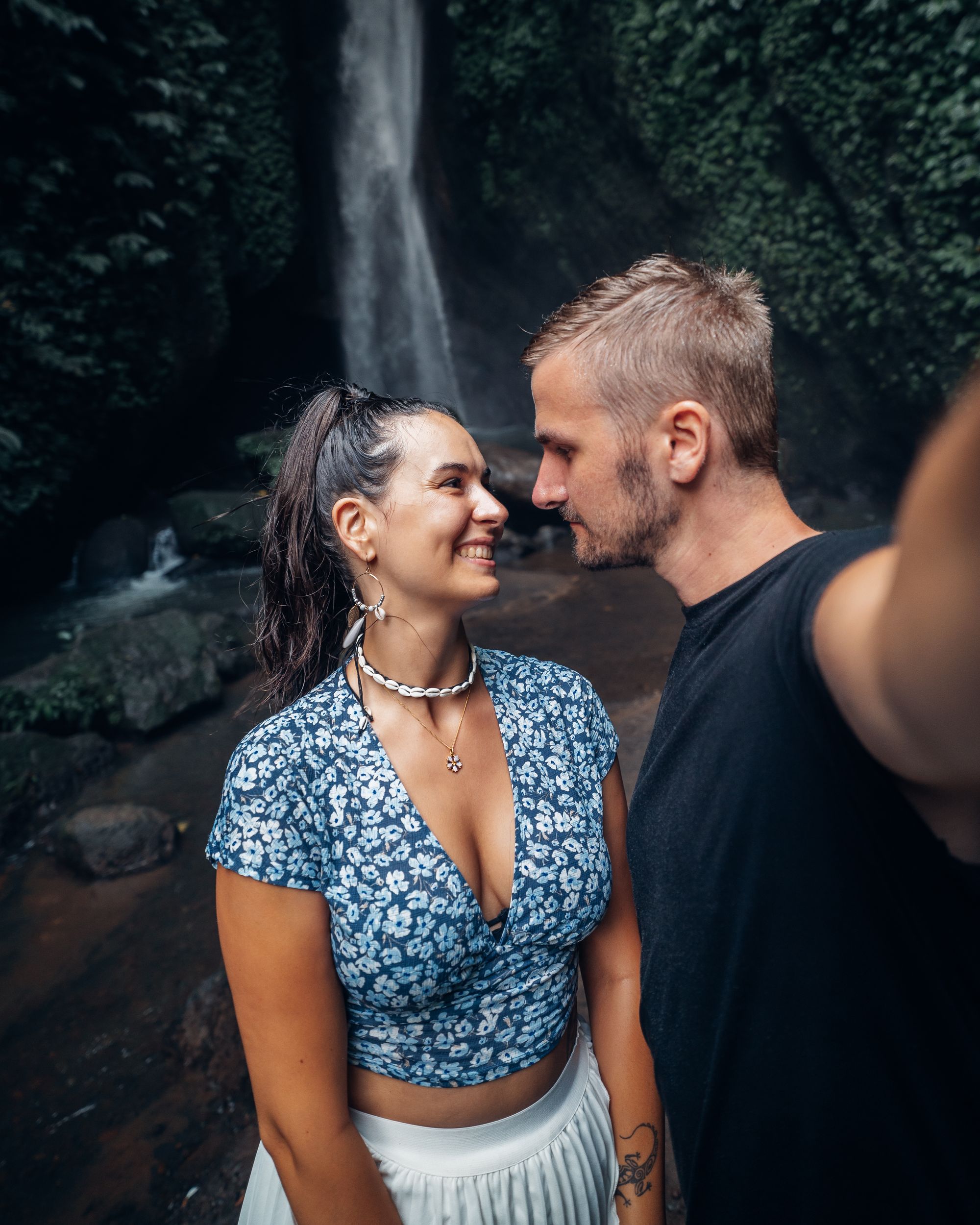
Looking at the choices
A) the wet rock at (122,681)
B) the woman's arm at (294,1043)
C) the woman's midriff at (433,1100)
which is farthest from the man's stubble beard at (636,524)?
the wet rock at (122,681)

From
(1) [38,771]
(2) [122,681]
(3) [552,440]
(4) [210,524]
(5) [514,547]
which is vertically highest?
(3) [552,440]

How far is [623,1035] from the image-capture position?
1681 mm

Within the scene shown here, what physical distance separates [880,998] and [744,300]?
1248 mm

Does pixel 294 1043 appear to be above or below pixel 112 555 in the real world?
above

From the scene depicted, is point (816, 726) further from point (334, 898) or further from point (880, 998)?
point (334, 898)

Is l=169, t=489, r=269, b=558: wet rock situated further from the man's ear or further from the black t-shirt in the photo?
the black t-shirt

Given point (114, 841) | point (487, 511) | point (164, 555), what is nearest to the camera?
point (487, 511)

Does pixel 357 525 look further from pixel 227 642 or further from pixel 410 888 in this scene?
pixel 227 642

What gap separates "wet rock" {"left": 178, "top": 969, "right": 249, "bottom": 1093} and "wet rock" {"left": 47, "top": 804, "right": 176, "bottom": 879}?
1569 mm

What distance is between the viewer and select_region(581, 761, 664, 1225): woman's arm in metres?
1.60

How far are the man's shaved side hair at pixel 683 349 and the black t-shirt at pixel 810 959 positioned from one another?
1.11 ft

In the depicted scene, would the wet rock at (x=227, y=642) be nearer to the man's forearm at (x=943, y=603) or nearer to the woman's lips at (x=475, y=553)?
the woman's lips at (x=475, y=553)

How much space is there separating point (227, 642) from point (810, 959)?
24.9ft

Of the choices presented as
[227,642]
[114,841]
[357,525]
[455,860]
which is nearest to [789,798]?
[455,860]
